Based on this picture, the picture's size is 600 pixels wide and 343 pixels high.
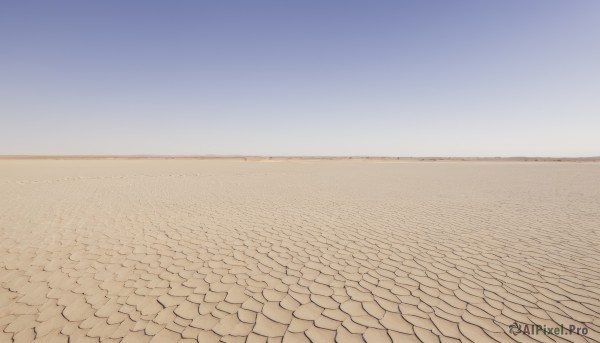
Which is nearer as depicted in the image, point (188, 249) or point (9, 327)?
point (9, 327)

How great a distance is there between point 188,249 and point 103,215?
4.52m

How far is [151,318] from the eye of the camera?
310 centimetres

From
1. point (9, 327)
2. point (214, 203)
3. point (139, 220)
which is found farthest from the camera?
point (214, 203)

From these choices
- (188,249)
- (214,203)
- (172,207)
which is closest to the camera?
(188,249)

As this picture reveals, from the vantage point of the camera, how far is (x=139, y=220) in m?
7.51

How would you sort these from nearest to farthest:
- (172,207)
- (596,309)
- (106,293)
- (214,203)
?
(596,309) → (106,293) → (172,207) → (214,203)

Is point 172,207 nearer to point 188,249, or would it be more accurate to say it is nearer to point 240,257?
point 188,249

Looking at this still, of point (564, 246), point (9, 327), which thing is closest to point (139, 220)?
point (9, 327)

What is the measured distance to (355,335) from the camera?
2777mm

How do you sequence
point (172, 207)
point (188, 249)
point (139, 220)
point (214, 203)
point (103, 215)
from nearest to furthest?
point (188, 249) → point (139, 220) → point (103, 215) → point (172, 207) → point (214, 203)

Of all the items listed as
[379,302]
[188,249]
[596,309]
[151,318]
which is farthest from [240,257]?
[596,309]

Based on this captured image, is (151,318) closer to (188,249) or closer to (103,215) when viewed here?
(188,249)

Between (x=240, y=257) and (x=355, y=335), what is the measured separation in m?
2.63

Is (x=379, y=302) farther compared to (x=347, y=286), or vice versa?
Result: (x=347, y=286)
